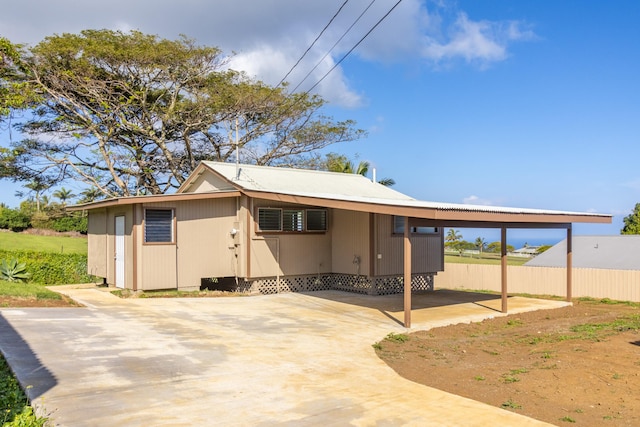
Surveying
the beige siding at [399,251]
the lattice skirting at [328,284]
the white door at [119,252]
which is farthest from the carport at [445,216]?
the white door at [119,252]

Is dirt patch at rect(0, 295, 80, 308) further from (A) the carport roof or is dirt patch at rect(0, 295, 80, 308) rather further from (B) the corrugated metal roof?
(B) the corrugated metal roof

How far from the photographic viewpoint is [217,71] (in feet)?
89.0

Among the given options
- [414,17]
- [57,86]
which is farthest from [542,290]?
[57,86]

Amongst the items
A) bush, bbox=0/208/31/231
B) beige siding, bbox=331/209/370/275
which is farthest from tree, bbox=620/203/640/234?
bush, bbox=0/208/31/231

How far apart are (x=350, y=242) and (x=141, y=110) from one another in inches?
622

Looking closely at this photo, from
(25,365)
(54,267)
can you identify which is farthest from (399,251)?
(54,267)

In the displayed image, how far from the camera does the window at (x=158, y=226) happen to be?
1395cm

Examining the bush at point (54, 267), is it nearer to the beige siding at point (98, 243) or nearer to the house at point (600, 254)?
the beige siding at point (98, 243)

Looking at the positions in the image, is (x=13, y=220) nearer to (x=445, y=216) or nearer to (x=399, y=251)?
(x=399, y=251)

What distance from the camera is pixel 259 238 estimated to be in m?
15.2

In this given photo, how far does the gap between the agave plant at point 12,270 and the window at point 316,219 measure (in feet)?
31.0

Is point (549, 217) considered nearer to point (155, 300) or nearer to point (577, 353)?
point (577, 353)

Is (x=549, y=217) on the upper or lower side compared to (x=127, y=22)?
lower

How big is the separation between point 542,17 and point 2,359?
1635 centimetres
